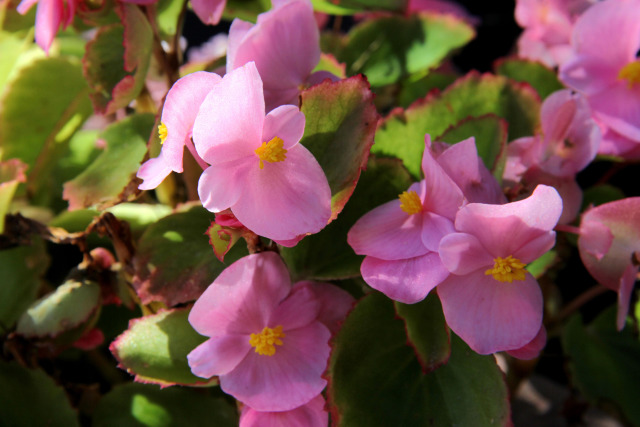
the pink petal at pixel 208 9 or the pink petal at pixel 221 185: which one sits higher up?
the pink petal at pixel 208 9

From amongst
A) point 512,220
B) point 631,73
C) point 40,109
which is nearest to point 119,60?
point 40,109

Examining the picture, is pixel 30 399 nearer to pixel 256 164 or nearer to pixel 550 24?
pixel 256 164

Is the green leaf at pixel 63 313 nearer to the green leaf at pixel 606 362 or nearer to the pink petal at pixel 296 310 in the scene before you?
the pink petal at pixel 296 310

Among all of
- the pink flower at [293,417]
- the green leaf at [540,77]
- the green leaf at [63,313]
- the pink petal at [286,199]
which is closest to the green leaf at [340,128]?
the pink petal at [286,199]

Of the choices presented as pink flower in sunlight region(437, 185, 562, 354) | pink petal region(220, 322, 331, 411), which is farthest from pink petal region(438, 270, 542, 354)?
pink petal region(220, 322, 331, 411)

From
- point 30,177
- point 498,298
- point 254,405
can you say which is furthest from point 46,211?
point 498,298

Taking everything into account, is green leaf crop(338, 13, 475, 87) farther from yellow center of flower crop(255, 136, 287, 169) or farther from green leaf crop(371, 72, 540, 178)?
yellow center of flower crop(255, 136, 287, 169)

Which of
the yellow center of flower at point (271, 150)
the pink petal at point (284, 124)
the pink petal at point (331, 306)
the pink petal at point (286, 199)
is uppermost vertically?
the pink petal at point (284, 124)
